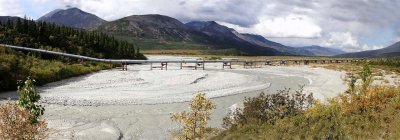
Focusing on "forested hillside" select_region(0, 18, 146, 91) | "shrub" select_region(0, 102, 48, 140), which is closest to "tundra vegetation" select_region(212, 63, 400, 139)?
"shrub" select_region(0, 102, 48, 140)

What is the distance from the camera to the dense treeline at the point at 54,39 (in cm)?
6612

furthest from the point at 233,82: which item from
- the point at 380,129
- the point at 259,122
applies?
the point at 380,129

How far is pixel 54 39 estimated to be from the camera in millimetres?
73438

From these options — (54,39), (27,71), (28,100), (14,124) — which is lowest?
(14,124)

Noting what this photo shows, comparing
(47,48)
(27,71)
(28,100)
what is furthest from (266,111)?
(47,48)

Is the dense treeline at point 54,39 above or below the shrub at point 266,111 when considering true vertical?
above

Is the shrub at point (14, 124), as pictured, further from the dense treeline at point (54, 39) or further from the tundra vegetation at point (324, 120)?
the dense treeline at point (54, 39)

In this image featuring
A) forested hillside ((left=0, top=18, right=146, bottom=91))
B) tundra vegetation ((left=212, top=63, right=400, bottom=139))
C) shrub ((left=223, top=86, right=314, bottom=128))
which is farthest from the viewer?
forested hillside ((left=0, top=18, right=146, bottom=91))

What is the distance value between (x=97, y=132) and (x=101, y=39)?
68291 millimetres

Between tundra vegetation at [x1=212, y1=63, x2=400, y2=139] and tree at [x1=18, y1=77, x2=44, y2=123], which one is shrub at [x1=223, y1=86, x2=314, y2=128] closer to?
tundra vegetation at [x1=212, y1=63, x2=400, y2=139]

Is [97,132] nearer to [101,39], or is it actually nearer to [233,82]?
[233,82]

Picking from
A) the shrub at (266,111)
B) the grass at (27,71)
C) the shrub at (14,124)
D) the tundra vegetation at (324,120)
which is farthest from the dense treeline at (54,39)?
the shrub at (14,124)

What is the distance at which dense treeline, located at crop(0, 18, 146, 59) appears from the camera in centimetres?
6612

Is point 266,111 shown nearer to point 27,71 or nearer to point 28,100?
point 28,100
